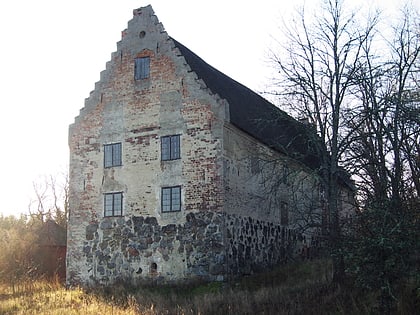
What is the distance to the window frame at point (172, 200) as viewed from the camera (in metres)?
23.8

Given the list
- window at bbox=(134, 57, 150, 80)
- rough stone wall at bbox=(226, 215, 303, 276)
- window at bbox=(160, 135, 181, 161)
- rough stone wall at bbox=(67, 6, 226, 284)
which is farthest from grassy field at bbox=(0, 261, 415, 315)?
window at bbox=(134, 57, 150, 80)

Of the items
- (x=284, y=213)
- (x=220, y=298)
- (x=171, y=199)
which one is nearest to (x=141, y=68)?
(x=171, y=199)

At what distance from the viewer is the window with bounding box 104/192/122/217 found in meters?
25.2

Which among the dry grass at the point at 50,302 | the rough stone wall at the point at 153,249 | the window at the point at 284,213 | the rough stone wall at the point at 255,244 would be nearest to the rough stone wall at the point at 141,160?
the rough stone wall at the point at 153,249

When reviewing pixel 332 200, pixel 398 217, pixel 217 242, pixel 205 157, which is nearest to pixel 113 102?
pixel 205 157

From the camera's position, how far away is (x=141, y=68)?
25.8 metres

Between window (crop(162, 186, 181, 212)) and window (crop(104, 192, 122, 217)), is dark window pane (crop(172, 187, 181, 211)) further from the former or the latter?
window (crop(104, 192, 122, 217))

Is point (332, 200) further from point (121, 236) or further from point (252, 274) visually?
point (121, 236)

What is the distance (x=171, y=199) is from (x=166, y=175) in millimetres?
1025

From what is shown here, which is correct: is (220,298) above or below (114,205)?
below

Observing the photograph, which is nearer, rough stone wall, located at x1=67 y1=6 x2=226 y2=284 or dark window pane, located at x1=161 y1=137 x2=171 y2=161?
rough stone wall, located at x1=67 y1=6 x2=226 y2=284

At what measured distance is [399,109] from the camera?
19.5 meters

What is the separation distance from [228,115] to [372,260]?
1030cm

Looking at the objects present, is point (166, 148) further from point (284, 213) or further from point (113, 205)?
point (284, 213)
